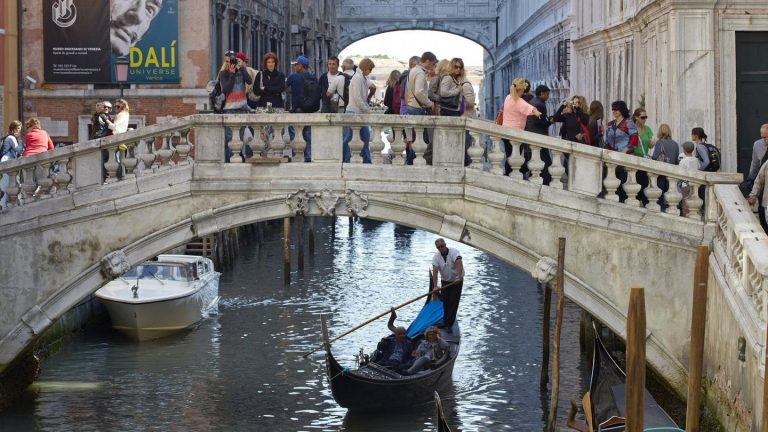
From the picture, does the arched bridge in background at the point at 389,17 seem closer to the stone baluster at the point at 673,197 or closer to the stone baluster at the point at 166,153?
the stone baluster at the point at 166,153

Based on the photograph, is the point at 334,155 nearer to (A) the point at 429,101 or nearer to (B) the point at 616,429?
(A) the point at 429,101

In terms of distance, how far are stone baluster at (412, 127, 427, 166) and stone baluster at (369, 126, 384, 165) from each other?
0.97 ft

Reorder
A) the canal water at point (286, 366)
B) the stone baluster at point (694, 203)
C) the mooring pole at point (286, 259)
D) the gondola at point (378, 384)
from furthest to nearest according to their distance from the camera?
the mooring pole at point (286, 259)
the canal water at point (286, 366)
the gondola at point (378, 384)
the stone baluster at point (694, 203)

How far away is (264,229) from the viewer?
3366cm

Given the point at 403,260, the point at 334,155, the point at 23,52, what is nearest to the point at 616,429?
the point at 334,155

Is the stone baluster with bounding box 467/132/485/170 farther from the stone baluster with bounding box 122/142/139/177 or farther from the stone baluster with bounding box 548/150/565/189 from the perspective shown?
the stone baluster with bounding box 122/142/139/177

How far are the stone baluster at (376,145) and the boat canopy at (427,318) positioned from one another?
4.29 m

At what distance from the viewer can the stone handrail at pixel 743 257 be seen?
10445 mm

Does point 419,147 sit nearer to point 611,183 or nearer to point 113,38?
point 611,183

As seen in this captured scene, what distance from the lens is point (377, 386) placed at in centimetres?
1559

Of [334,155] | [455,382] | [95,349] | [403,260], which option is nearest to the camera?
[334,155]

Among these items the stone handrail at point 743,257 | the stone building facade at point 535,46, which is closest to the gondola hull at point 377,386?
the stone handrail at point 743,257

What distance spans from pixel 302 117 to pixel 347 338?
7546 millimetres

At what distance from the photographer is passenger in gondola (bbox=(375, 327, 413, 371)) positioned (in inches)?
633
